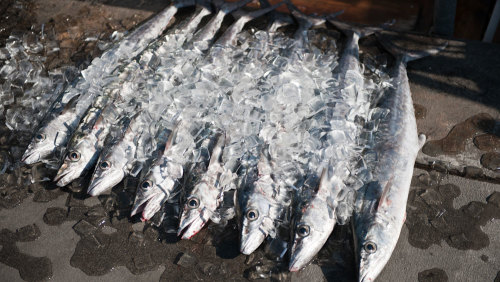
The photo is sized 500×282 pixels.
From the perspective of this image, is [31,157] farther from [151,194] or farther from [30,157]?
[151,194]

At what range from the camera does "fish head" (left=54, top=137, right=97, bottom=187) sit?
3.85 metres

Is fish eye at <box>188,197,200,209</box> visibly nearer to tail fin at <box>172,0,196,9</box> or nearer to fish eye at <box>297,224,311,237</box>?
fish eye at <box>297,224,311,237</box>

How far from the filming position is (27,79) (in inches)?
194

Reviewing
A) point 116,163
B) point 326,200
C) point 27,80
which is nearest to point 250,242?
point 326,200

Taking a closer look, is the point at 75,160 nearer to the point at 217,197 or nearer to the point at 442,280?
the point at 217,197

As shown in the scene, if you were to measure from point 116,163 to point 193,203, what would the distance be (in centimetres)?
94

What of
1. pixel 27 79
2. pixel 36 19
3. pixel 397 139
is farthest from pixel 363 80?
pixel 36 19

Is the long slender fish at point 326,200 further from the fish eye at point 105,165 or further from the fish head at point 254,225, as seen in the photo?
the fish eye at point 105,165

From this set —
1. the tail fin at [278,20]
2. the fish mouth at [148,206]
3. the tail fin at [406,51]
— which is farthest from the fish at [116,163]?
the tail fin at [406,51]

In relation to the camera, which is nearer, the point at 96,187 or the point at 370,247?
the point at 370,247

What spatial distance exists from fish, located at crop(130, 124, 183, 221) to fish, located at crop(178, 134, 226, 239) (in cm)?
26

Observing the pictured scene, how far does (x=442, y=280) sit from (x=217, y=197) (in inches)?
76.7

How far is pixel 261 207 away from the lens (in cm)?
336

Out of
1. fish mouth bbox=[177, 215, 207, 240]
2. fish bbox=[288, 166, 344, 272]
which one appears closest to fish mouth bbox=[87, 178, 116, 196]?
fish mouth bbox=[177, 215, 207, 240]
